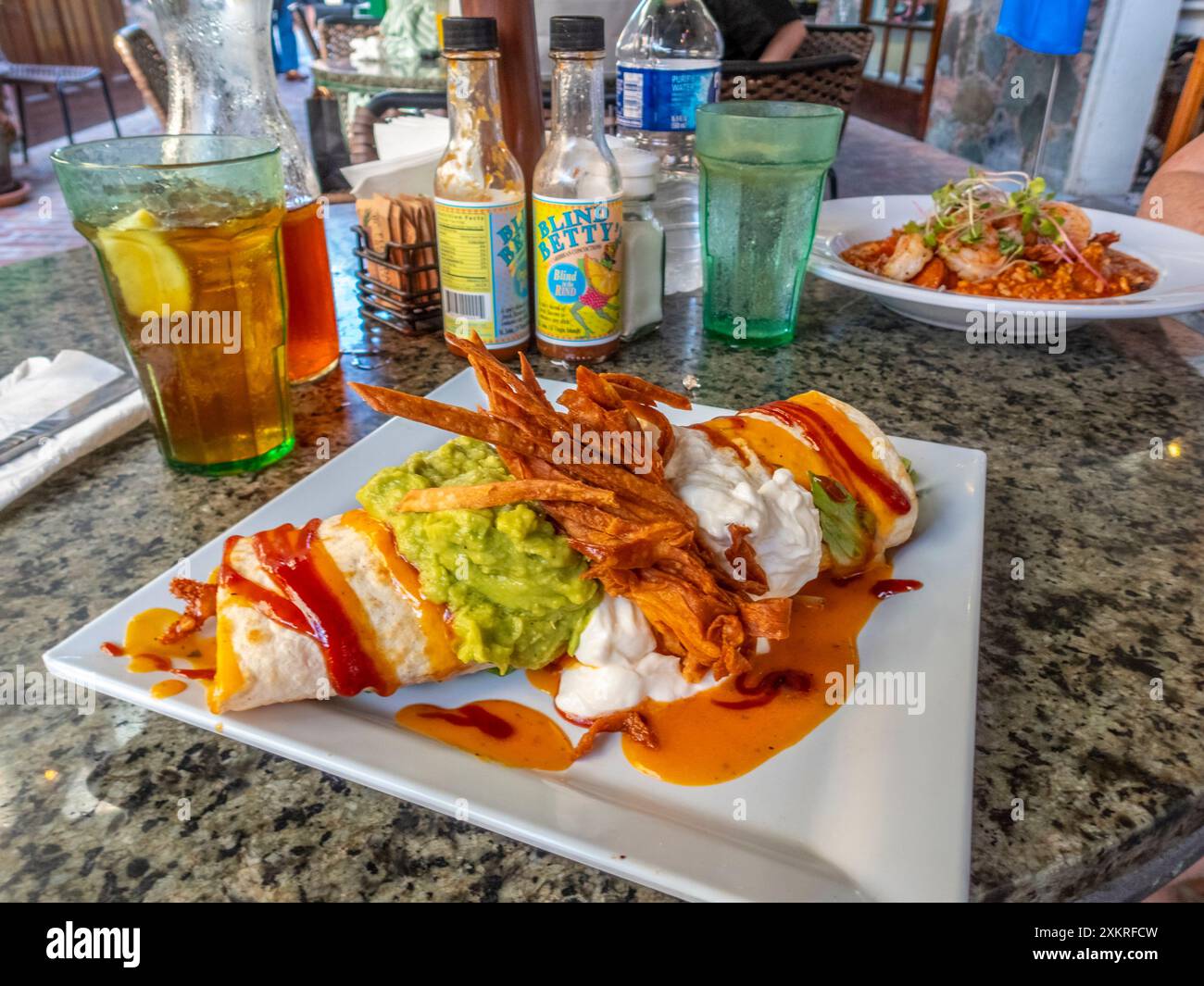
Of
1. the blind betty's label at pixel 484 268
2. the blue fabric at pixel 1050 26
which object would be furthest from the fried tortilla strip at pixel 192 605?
the blue fabric at pixel 1050 26

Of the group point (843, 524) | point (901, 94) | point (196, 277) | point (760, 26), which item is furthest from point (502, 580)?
point (901, 94)

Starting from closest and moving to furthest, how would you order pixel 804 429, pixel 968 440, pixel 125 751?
1. pixel 125 751
2. pixel 804 429
3. pixel 968 440

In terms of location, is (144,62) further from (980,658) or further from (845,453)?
(980,658)

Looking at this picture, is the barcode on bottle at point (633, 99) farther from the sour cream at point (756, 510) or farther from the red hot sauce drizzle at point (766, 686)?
the red hot sauce drizzle at point (766, 686)

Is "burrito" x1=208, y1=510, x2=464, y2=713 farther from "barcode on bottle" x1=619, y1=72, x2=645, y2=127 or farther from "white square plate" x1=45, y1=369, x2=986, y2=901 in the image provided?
"barcode on bottle" x1=619, y1=72, x2=645, y2=127

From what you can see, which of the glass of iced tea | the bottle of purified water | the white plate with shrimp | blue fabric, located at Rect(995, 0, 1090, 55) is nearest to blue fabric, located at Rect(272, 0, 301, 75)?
blue fabric, located at Rect(995, 0, 1090, 55)
